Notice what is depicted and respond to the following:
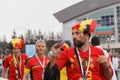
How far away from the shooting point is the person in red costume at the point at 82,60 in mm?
5612

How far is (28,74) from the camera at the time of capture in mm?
8500

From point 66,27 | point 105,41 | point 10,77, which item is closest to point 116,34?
point 105,41

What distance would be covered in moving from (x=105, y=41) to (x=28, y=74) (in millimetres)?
87322

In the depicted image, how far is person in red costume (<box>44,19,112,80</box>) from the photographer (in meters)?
5.61

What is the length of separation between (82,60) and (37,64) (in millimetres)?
2914

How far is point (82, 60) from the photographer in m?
5.64

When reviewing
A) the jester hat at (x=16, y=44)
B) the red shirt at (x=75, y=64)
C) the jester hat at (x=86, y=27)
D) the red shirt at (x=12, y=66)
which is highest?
the jester hat at (x=86, y=27)

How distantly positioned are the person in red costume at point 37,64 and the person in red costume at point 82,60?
8.79 feet

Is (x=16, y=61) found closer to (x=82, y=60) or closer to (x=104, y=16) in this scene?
(x=82, y=60)

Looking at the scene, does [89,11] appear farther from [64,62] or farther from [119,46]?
[64,62]

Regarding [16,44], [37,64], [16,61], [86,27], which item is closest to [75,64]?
[86,27]

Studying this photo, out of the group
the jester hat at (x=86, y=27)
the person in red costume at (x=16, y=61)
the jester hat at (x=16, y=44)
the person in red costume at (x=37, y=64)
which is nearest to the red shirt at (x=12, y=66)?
the person in red costume at (x=16, y=61)

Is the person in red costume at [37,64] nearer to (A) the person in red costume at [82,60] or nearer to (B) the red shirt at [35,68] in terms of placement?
(B) the red shirt at [35,68]

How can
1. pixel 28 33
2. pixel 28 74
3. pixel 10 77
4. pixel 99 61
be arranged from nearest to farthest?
pixel 99 61
pixel 28 74
pixel 10 77
pixel 28 33
